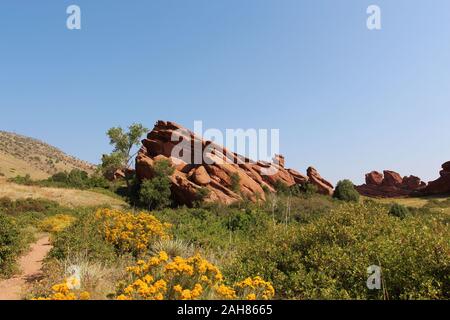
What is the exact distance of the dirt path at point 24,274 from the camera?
7.80 m

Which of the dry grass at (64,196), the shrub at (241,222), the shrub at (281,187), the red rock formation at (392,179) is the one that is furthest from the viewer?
the red rock formation at (392,179)

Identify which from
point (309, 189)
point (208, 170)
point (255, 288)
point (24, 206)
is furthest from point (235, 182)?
point (255, 288)

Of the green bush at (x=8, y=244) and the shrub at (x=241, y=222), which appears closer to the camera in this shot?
the green bush at (x=8, y=244)

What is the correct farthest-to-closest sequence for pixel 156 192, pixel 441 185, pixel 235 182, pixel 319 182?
pixel 441 185, pixel 319 182, pixel 235 182, pixel 156 192

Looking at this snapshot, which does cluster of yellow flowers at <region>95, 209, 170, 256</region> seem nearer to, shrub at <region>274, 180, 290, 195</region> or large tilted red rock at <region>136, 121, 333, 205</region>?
large tilted red rock at <region>136, 121, 333, 205</region>

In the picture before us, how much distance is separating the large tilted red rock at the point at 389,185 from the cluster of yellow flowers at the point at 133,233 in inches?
2682

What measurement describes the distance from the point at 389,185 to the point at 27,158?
260 ft

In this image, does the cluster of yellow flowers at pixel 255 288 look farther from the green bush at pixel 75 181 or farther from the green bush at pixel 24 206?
the green bush at pixel 75 181

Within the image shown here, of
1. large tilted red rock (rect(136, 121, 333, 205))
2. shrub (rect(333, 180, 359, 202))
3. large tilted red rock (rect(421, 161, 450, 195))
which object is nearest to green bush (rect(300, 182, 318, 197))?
large tilted red rock (rect(136, 121, 333, 205))

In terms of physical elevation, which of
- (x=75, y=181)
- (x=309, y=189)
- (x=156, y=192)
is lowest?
(x=156, y=192)

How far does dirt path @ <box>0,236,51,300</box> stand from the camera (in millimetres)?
7805

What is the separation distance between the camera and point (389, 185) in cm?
7725

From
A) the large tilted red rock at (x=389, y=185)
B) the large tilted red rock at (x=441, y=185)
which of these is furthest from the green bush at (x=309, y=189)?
the large tilted red rock at (x=441, y=185)

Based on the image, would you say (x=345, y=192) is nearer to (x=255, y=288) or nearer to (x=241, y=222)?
(x=241, y=222)
